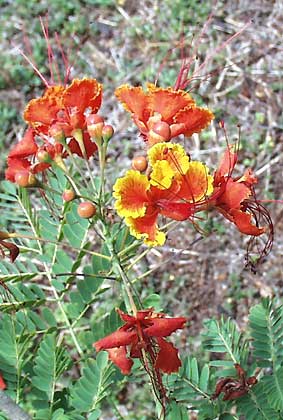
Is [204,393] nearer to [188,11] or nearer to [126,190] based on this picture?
[126,190]

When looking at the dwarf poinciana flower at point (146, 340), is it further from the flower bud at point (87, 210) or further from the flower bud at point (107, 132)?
the flower bud at point (107, 132)

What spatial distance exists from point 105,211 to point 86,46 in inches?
71.9

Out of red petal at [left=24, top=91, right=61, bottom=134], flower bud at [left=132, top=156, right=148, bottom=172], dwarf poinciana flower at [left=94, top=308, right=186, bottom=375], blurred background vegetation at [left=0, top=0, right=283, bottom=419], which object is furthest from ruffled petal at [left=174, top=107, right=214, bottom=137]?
blurred background vegetation at [left=0, top=0, right=283, bottom=419]

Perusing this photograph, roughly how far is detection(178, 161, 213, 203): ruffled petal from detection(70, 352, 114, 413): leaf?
0.33 meters

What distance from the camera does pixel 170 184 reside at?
1.10 m

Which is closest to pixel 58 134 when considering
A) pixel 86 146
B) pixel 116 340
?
pixel 86 146

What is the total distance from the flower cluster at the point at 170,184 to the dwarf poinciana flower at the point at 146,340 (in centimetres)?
11

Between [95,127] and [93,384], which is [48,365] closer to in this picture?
[93,384]

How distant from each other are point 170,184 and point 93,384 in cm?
40

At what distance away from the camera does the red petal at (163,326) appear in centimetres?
109

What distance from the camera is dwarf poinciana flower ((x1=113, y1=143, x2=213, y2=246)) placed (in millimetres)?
1091

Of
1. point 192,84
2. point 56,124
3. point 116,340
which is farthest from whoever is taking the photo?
point 192,84

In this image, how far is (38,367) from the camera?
4.42 ft

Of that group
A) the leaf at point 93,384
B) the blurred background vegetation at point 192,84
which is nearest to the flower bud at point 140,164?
the leaf at point 93,384
